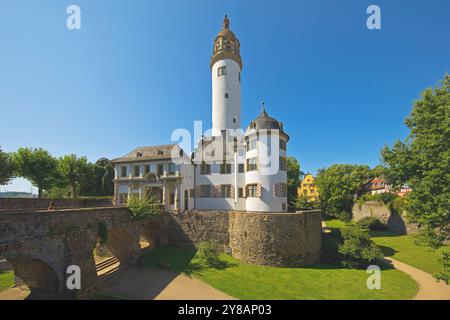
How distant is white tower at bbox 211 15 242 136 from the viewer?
32.5 m

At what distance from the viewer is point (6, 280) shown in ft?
57.1

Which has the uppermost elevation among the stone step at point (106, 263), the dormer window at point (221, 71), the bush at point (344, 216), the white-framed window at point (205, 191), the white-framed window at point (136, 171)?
the dormer window at point (221, 71)

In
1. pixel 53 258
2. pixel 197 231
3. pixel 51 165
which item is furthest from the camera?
pixel 51 165

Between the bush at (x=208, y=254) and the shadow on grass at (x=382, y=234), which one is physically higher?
the bush at (x=208, y=254)

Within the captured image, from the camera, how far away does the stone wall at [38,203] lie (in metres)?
23.6

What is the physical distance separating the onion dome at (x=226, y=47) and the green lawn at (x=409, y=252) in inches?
1289

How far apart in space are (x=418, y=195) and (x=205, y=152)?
22181mm

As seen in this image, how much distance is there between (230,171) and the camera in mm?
27344

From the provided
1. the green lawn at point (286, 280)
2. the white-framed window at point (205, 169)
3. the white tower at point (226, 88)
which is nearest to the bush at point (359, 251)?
the green lawn at point (286, 280)

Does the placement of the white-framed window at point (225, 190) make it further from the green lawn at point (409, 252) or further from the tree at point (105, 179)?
the tree at point (105, 179)

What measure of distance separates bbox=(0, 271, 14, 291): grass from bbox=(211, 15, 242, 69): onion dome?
35.1 m

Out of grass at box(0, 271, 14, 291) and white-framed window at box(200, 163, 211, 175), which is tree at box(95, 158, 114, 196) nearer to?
grass at box(0, 271, 14, 291)
